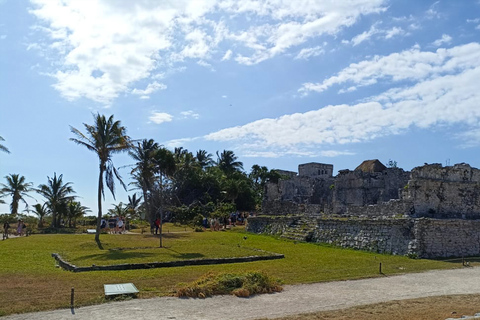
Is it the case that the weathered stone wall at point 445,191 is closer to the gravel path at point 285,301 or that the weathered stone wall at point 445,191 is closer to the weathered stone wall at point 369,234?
the weathered stone wall at point 369,234

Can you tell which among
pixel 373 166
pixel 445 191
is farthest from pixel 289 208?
pixel 373 166

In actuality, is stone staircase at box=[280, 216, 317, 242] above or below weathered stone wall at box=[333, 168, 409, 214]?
below

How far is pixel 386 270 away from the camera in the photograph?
12.9 metres

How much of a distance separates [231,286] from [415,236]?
9.76 meters

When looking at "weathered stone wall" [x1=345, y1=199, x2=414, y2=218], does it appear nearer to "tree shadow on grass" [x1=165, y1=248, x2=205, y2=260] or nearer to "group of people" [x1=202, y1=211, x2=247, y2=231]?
"tree shadow on grass" [x1=165, y1=248, x2=205, y2=260]

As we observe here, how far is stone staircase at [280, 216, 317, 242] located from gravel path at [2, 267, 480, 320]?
11.3 metres

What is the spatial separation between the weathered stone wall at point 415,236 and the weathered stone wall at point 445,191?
1.24 meters

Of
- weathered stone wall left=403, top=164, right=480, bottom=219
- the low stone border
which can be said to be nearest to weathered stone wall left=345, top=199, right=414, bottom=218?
weathered stone wall left=403, top=164, right=480, bottom=219

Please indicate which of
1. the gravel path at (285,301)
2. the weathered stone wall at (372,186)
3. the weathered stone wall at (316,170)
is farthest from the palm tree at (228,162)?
the gravel path at (285,301)

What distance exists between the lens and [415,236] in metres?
16.4

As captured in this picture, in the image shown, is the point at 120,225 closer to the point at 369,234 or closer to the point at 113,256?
the point at 113,256

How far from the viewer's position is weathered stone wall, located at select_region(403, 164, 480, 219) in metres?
18.2

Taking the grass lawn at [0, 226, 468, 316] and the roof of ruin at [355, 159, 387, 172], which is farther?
the roof of ruin at [355, 159, 387, 172]

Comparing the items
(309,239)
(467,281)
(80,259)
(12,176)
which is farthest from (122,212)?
(467,281)
